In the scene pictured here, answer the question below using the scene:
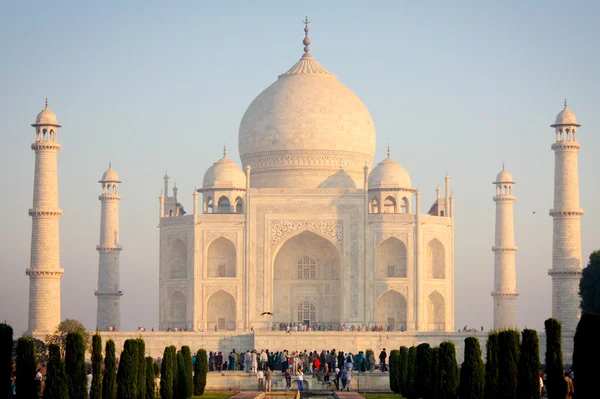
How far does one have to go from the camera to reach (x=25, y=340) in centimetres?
1694

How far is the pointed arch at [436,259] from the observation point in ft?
123

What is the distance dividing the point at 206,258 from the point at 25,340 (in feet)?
64.4

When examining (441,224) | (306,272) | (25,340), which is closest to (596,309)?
(441,224)

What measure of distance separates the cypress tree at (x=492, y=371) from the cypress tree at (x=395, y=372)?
6.33 m

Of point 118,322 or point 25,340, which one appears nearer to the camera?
point 25,340

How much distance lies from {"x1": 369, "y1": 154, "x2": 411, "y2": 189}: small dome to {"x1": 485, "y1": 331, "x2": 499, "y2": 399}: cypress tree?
1994 cm

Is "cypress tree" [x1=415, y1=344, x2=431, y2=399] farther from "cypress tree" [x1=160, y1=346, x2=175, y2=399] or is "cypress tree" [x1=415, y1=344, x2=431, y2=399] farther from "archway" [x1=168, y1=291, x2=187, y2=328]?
"archway" [x1=168, y1=291, x2=187, y2=328]

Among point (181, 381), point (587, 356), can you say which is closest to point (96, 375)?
point (181, 381)

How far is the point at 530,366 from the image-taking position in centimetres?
1672

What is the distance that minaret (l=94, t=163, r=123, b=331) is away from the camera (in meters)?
39.7

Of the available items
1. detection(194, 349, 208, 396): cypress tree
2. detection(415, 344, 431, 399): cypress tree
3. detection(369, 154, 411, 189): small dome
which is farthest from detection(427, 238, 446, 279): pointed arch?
detection(415, 344, 431, 399): cypress tree

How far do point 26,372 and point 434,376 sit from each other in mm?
6660

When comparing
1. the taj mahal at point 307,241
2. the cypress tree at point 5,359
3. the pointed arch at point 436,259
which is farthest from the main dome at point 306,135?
the cypress tree at point 5,359

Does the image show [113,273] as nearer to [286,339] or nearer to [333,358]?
[286,339]
